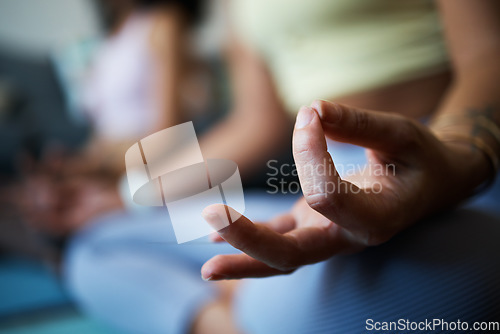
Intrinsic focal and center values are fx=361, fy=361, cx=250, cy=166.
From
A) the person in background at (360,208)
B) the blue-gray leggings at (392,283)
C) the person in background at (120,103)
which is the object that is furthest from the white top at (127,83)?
the blue-gray leggings at (392,283)

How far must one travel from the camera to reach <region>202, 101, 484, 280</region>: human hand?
14cm

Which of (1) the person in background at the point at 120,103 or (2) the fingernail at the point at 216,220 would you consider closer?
(2) the fingernail at the point at 216,220

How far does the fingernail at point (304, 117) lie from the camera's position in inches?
5.7

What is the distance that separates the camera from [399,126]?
165 mm

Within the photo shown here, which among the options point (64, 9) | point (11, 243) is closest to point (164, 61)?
point (11, 243)

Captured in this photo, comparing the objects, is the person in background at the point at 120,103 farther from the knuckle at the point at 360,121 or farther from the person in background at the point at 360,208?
the knuckle at the point at 360,121

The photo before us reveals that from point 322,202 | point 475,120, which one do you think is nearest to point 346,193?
point 322,202

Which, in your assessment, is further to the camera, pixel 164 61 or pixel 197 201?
pixel 164 61

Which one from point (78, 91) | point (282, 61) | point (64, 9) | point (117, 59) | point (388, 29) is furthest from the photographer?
point (64, 9)

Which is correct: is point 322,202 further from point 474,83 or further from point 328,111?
point 474,83

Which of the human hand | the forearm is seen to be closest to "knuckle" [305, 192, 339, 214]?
the human hand

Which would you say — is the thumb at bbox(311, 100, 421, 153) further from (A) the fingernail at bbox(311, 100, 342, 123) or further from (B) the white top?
(B) the white top

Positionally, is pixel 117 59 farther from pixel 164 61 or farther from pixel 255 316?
pixel 255 316

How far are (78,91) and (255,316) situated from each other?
1.07 m
